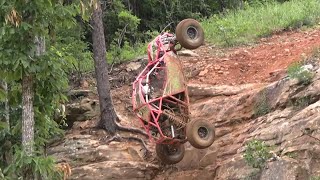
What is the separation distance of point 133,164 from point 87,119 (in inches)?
98.9

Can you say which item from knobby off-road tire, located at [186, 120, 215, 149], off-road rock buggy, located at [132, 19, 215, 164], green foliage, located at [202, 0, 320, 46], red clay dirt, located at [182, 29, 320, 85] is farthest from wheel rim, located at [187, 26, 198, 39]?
green foliage, located at [202, 0, 320, 46]

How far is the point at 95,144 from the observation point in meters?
12.3

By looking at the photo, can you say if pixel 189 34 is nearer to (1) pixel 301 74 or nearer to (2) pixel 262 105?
(2) pixel 262 105

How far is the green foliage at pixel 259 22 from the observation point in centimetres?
1509

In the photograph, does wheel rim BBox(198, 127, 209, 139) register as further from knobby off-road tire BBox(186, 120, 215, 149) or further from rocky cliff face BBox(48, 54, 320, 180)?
rocky cliff face BBox(48, 54, 320, 180)

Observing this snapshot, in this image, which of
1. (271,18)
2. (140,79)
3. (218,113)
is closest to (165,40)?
(140,79)

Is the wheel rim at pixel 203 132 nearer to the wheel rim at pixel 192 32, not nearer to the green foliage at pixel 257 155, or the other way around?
the green foliage at pixel 257 155

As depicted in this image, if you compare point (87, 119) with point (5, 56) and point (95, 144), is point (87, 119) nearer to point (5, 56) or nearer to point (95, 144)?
point (95, 144)

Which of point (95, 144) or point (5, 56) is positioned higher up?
point (5, 56)

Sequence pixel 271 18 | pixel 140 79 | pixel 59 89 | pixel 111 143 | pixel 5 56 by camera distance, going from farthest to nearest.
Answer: pixel 271 18 → pixel 111 143 → pixel 140 79 → pixel 59 89 → pixel 5 56

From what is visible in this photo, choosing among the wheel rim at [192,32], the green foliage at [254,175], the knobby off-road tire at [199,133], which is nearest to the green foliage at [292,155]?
the green foliage at [254,175]

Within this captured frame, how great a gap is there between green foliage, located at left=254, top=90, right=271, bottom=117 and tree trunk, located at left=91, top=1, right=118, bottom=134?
3.41 meters

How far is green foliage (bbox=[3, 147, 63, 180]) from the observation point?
715 cm

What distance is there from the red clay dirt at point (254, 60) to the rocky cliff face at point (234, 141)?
1.54 ft
